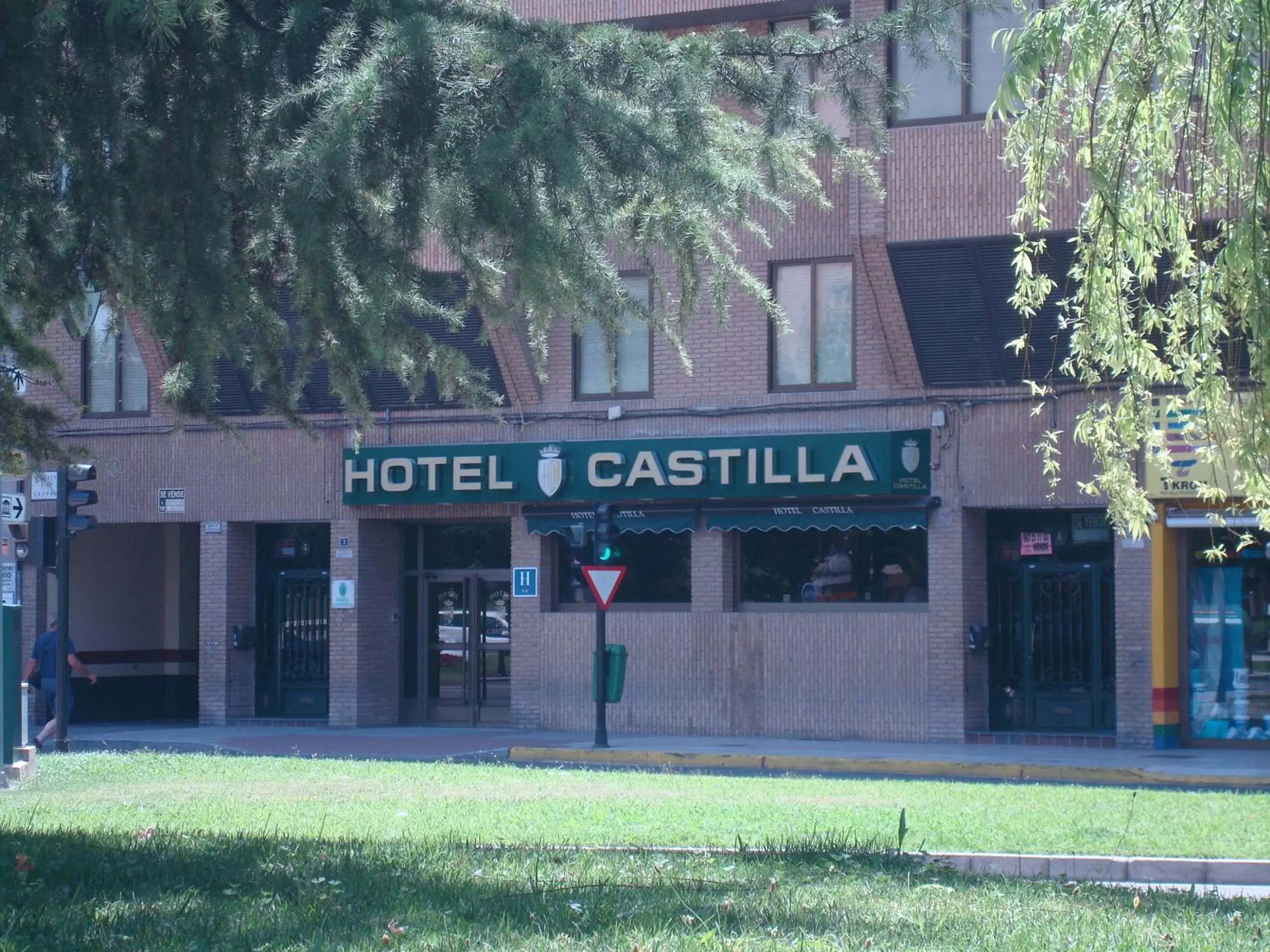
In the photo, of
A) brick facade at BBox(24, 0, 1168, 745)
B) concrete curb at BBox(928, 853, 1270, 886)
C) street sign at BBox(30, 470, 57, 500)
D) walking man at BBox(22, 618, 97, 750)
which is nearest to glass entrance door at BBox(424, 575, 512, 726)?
brick facade at BBox(24, 0, 1168, 745)

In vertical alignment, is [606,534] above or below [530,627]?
above

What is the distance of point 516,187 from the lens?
9250 mm

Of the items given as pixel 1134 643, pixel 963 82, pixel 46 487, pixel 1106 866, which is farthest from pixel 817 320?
pixel 1106 866

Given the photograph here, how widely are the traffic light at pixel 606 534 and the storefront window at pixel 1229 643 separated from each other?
23.8 feet

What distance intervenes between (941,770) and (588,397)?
7.60 meters

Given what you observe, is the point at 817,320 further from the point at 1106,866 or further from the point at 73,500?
the point at 1106,866

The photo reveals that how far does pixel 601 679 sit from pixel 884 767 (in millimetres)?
3893

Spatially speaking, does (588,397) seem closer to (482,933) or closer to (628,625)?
(628,625)

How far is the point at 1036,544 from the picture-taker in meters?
21.5

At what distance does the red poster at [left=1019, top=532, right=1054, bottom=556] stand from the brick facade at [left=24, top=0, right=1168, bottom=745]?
515 mm

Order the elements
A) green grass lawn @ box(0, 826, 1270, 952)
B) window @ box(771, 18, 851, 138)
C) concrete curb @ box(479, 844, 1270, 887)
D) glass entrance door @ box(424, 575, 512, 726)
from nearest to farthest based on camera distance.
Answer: green grass lawn @ box(0, 826, 1270, 952) → concrete curb @ box(479, 844, 1270, 887) → window @ box(771, 18, 851, 138) → glass entrance door @ box(424, 575, 512, 726)

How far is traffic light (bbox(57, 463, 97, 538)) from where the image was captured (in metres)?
19.8

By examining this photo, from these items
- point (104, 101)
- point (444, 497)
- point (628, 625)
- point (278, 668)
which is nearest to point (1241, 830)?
point (104, 101)

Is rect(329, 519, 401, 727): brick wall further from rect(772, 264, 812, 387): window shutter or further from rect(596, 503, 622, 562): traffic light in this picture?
rect(772, 264, 812, 387): window shutter
